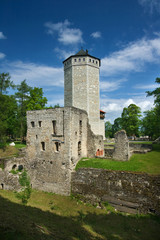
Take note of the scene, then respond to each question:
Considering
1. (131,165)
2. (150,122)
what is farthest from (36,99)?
(150,122)

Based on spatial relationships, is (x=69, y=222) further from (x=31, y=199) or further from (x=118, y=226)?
(x=31, y=199)

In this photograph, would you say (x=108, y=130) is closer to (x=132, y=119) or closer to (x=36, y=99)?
(x=132, y=119)

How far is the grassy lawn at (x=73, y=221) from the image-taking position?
21.9 ft

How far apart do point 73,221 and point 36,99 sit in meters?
19.6

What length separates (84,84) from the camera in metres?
19.0

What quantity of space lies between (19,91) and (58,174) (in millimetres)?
18990

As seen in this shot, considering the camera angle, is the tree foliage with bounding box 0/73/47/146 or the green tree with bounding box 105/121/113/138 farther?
the green tree with bounding box 105/121/113/138

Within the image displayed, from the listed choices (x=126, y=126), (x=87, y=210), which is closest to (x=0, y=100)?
(x=87, y=210)

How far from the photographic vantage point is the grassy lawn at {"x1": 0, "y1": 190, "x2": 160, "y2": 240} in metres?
6.69

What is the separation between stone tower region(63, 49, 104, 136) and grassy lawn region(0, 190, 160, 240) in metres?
10.1

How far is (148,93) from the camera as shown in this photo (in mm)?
20250

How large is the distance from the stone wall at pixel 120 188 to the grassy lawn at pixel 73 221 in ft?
2.25

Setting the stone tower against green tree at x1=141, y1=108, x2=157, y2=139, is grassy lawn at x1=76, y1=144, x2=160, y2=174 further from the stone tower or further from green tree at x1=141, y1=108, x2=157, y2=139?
green tree at x1=141, y1=108, x2=157, y2=139

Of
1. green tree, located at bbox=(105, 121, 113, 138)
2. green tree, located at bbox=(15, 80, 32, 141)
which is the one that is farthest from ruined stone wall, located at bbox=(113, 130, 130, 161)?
green tree, located at bbox=(105, 121, 113, 138)
